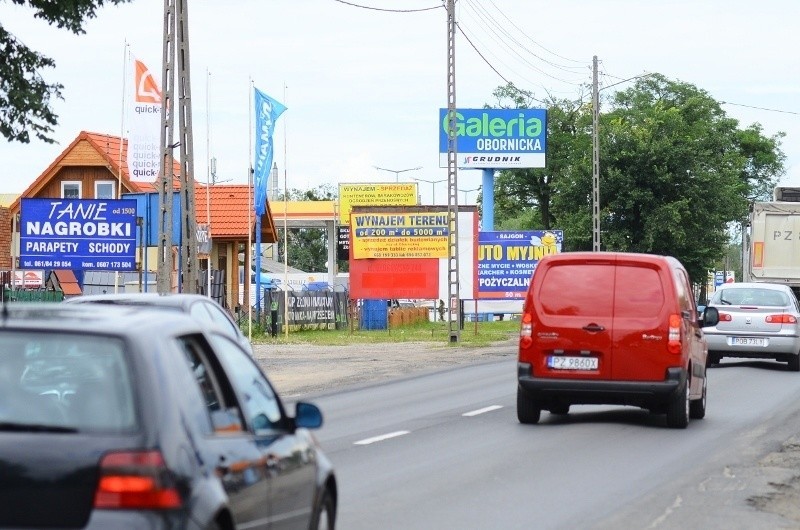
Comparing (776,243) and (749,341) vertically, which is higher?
(776,243)

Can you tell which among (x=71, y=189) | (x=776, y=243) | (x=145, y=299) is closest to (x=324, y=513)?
(x=145, y=299)

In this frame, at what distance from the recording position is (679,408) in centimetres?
1658

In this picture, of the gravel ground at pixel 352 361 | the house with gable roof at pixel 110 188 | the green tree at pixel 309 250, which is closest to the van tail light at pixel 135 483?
the gravel ground at pixel 352 361

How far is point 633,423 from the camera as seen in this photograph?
17.4m

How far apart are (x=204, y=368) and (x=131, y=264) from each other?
26.8 meters

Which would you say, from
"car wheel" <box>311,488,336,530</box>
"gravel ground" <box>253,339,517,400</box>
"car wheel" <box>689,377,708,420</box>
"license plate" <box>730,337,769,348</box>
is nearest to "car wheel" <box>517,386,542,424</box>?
"car wheel" <box>689,377,708,420</box>

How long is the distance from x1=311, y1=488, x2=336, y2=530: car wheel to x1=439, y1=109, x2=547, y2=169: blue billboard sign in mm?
61246

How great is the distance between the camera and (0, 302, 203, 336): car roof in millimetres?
5523

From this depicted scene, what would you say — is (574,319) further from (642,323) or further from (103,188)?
(103,188)

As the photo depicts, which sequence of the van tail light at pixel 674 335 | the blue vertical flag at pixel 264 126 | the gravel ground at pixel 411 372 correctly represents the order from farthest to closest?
the blue vertical flag at pixel 264 126, the van tail light at pixel 674 335, the gravel ground at pixel 411 372

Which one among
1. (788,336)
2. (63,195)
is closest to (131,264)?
(788,336)

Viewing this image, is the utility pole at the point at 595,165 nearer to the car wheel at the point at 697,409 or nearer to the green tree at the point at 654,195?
the green tree at the point at 654,195

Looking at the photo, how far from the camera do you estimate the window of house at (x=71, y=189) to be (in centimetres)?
5728

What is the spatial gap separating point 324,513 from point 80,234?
86.6 ft
